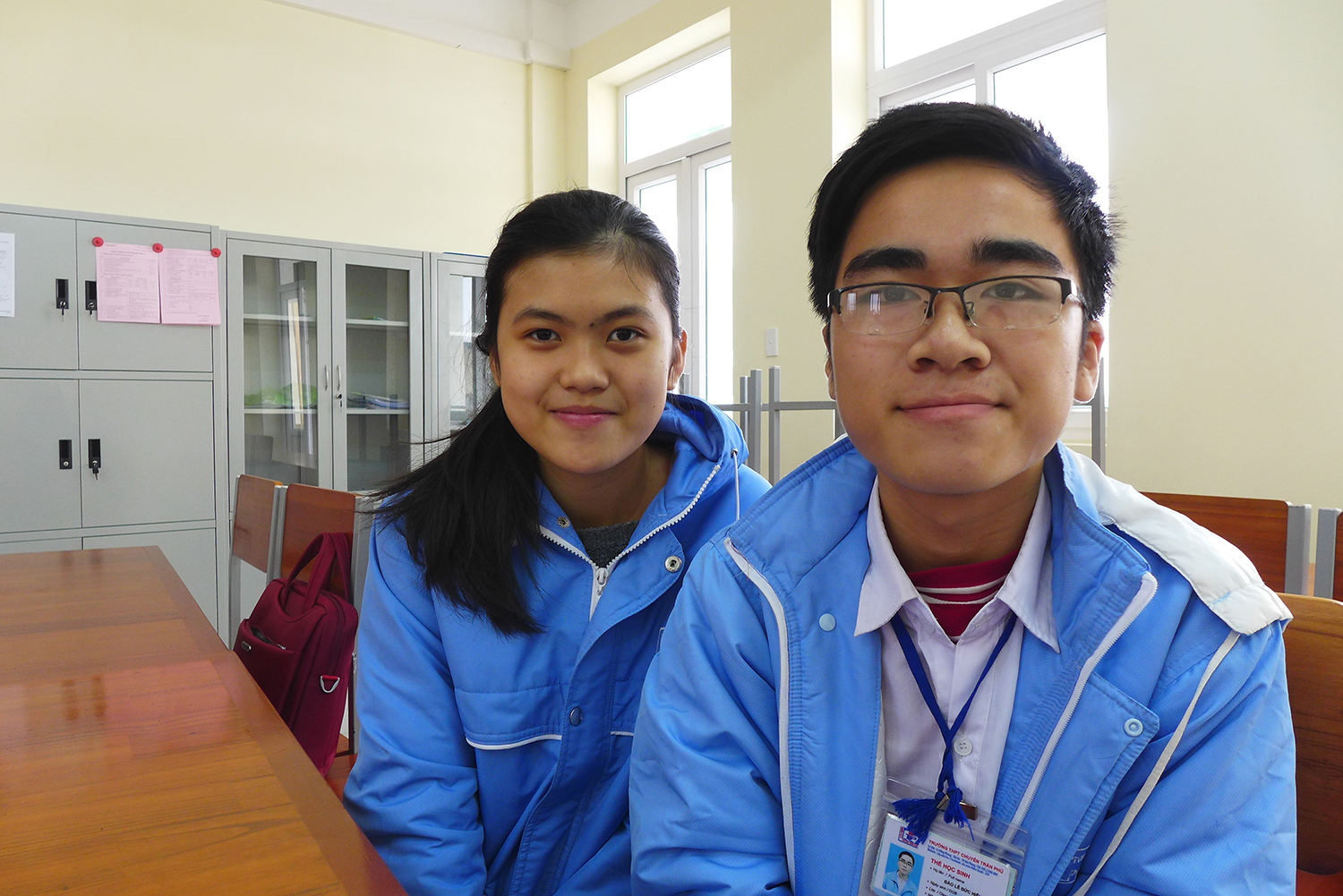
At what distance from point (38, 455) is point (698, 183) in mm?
3155

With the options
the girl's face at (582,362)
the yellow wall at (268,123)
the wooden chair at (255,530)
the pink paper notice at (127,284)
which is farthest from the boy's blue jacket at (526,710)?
the yellow wall at (268,123)

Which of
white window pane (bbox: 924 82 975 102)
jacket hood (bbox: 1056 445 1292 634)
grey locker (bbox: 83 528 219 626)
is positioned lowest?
grey locker (bbox: 83 528 219 626)

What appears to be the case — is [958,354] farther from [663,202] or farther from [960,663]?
[663,202]

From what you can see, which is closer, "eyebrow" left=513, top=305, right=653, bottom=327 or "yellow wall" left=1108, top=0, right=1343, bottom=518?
"eyebrow" left=513, top=305, right=653, bottom=327

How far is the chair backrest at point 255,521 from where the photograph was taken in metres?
1.71

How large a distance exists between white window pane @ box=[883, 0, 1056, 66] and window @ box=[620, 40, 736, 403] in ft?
2.97

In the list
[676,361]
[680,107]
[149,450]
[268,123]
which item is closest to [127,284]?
[149,450]

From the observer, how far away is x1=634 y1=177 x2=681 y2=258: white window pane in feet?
15.1

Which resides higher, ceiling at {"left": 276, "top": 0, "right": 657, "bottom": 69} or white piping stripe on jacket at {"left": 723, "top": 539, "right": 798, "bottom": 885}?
ceiling at {"left": 276, "top": 0, "right": 657, "bottom": 69}

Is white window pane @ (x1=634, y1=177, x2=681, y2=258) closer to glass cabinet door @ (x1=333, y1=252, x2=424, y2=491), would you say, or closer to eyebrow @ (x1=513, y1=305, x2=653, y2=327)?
glass cabinet door @ (x1=333, y1=252, x2=424, y2=491)

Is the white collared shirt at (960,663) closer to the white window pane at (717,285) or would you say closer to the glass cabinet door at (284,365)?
the glass cabinet door at (284,365)

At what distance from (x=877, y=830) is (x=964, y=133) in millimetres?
639

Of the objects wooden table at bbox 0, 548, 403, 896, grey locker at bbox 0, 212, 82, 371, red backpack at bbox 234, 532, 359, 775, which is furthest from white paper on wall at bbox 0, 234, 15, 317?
red backpack at bbox 234, 532, 359, 775

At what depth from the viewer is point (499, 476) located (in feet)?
3.71
